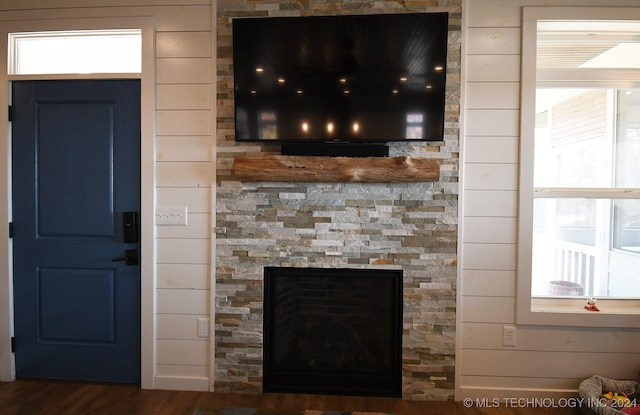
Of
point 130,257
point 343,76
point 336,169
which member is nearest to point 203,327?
point 130,257

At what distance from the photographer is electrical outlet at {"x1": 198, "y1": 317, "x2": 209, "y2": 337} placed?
2.20 metres

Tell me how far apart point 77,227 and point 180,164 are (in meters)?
0.85

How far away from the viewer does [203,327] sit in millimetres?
2195

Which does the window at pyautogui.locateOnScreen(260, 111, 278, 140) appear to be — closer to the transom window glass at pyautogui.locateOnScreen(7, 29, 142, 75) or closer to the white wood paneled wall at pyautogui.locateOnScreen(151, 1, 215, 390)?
the white wood paneled wall at pyautogui.locateOnScreen(151, 1, 215, 390)

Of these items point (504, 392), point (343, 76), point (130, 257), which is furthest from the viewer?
point (130, 257)

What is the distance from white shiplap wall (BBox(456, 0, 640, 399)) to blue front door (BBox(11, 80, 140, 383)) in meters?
2.19

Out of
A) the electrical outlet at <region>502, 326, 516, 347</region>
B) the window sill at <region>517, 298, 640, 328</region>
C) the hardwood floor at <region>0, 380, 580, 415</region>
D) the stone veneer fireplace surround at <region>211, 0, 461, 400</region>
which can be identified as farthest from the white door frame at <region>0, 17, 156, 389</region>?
the window sill at <region>517, 298, 640, 328</region>

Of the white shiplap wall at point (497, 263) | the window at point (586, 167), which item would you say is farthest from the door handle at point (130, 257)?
the window at point (586, 167)

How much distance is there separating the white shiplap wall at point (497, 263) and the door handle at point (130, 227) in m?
2.17

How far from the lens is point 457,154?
209 cm

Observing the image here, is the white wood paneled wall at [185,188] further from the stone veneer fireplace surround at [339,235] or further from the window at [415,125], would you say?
the window at [415,125]

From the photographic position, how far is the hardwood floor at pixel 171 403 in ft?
6.57

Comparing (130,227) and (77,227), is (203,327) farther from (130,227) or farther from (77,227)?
Result: (77,227)

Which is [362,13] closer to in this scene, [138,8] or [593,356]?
[138,8]
